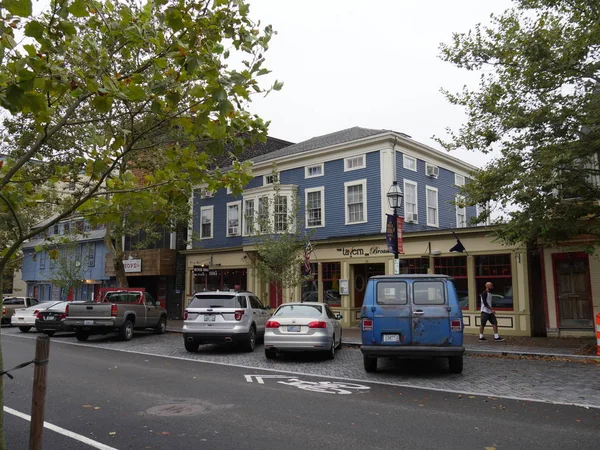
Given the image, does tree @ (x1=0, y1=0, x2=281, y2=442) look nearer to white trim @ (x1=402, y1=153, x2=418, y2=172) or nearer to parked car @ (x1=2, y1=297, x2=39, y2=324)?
white trim @ (x1=402, y1=153, x2=418, y2=172)

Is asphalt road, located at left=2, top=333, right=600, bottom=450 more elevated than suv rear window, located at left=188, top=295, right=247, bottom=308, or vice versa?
suv rear window, located at left=188, top=295, right=247, bottom=308

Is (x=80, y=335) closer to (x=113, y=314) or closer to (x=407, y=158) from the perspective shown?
(x=113, y=314)

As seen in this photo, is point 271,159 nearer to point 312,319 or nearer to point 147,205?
point 312,319

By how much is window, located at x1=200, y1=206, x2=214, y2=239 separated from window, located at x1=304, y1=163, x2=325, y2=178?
7.16 meters

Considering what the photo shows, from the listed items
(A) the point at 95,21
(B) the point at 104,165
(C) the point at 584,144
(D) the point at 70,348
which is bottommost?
(D) the point at 70,348

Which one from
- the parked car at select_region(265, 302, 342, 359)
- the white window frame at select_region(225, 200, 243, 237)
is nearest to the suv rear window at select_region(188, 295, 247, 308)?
the parked car at select_region(265, 302, 342, 359)

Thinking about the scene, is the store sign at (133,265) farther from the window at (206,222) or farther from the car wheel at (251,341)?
the car wheel at (251,341)

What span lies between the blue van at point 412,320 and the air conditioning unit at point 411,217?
1282cm

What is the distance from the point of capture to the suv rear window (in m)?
14.6

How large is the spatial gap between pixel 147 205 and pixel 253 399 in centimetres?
423

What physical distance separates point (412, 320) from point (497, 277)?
32.9ft

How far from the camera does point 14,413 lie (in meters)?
7.41

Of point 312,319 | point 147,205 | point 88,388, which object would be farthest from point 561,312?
point 147,205

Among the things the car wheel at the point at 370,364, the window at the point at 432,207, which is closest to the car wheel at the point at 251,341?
the car wheel at the point at 370,364
